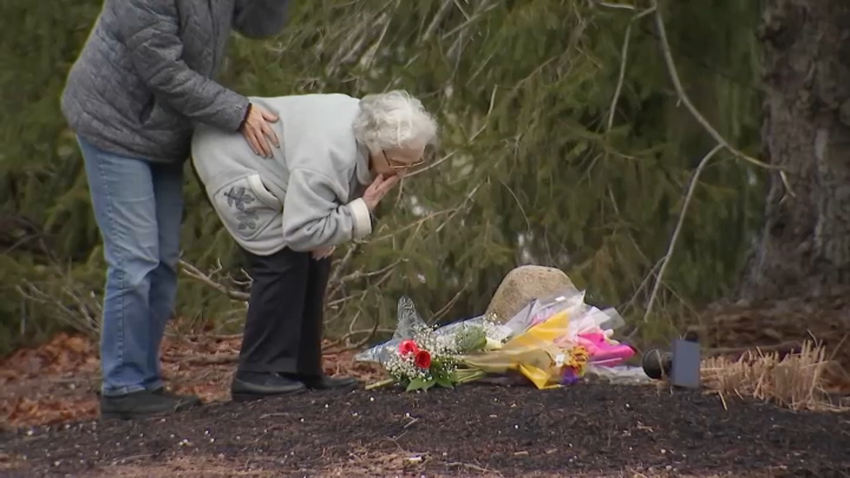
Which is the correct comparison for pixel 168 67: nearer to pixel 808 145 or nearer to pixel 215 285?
pixel 215 285

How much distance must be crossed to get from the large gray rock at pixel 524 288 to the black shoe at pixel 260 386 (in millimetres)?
989

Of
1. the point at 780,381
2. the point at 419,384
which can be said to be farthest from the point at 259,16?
the point at 780,381

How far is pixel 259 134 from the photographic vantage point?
4117 millimetres

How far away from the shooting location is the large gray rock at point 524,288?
16.4 ft

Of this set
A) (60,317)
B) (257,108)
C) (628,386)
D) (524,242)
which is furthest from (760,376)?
(60,317)

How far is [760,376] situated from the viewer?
426 cm

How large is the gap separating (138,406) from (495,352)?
1.19 m

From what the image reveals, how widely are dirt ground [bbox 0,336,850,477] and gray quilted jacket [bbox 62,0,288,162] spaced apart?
3.00ft

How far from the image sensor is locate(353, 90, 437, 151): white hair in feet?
13.1

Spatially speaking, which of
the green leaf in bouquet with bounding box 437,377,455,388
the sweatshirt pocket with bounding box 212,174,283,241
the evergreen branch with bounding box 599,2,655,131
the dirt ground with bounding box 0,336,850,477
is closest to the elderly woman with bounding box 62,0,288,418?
the sweatshirt pocket with bounding box 212,174,283,241

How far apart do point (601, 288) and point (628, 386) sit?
188cm

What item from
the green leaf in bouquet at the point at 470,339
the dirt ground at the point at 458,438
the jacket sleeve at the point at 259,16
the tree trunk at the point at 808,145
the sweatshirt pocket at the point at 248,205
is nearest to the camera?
the dirt ground at the point at 458,438

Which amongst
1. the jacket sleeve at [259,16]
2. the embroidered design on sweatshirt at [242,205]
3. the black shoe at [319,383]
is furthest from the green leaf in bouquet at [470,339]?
the jacket sleeve at [259,16]

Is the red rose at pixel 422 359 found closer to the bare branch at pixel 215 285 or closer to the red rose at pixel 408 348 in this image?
the red rose at pixel 408 348
